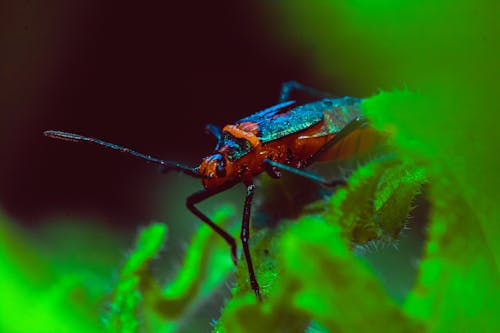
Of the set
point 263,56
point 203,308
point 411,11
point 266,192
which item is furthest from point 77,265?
point 411,11

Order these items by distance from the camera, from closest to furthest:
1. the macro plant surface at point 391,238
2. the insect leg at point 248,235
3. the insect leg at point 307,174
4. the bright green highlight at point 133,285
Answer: the macro plant surface at point 391,238
the insect leg at point 248,235
the insect leg at point 307,174
the bright green highlight at point 133,285

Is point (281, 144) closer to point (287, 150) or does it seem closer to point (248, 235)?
point (287, 150)

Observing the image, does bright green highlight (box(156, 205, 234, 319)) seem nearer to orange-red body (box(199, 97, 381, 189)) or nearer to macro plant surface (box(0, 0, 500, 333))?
macro plant surface (box(0, 0, 500, 333))

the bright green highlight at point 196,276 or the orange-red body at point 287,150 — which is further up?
the orange-red body at point 287,150

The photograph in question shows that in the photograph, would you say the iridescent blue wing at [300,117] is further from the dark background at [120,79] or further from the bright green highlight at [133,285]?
the dark background at [120,79]

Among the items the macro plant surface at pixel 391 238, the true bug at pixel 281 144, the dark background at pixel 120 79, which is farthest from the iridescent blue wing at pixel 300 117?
the dark background at pixel 120 79

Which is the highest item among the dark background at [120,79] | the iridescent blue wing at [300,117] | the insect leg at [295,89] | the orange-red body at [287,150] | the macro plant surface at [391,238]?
the dark background at [120,79]
